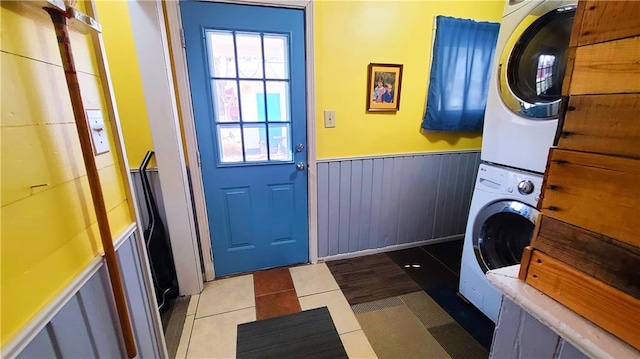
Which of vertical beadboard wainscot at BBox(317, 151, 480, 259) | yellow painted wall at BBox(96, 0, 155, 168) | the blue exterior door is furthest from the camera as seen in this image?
vertical beadboard wainscot at BBox(317, 151, 480, 259)

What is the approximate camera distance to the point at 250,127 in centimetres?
184

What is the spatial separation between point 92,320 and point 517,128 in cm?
183

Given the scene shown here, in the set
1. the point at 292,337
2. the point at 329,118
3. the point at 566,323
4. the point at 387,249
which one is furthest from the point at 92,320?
the point at 387,249

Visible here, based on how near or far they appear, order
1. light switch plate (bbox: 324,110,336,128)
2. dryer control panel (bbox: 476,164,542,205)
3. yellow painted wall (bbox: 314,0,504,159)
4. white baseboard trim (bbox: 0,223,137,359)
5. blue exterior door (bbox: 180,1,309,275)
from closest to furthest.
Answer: white baseboard trim (bbox: 0,223,137,359) → dryer control panel (bbox: 476,164,542,205) → blue exterior door (bbox: 180,1,309,275) → yellow painted wall (bbox: 314,0,504,159) → light switch plate (bbox: 324,110,336,128)

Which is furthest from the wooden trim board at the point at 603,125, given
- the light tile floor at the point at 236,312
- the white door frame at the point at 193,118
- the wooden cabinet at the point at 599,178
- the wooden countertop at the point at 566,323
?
the white door frame at the point at 193,118

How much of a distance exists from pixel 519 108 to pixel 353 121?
1.06 m

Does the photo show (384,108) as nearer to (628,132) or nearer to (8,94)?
(628,132)

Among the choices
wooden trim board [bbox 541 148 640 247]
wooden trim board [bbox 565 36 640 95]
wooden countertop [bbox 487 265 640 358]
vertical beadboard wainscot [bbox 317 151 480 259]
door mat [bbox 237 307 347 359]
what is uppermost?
wooden trim board [bbox 565 36 640 95]

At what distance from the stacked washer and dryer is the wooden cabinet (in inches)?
31.9

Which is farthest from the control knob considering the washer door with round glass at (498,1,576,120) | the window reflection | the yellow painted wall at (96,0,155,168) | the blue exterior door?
the yellow painted wall at (96,0,155,168)

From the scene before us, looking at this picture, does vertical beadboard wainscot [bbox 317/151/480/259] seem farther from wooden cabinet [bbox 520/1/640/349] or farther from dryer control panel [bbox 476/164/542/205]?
wooden cabinet [bbox 520/1/640/349]

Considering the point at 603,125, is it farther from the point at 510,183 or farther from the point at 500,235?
the point at 500,235

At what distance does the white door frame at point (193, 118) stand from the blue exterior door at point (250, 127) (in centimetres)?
3

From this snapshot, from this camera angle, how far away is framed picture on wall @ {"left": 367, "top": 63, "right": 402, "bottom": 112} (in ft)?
6.43
